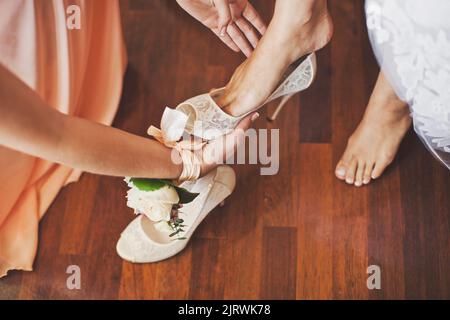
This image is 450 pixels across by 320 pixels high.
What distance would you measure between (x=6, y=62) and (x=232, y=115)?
1.37 feet

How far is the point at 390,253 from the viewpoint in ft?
3.71

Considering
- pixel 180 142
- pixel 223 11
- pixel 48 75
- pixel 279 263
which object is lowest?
pixel 279 263

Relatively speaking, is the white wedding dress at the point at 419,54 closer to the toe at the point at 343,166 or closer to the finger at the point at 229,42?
the toe at the point at 343,166

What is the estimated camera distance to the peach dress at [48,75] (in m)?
0.94

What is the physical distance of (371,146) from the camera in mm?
1172

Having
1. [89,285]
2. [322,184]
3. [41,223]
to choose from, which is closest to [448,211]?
[322,184]

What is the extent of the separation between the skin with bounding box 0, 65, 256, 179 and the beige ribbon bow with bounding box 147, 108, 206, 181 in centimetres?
2

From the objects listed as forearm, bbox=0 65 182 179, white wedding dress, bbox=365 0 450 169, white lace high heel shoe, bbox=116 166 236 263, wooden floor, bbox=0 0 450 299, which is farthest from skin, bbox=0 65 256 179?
white wedding dress, bbox=365 0 450 169

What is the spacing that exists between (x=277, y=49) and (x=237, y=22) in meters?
0.23

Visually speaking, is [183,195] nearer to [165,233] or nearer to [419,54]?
[165,233]

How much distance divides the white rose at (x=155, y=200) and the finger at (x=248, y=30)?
434 millimetres

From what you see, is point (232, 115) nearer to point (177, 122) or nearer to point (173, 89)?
point (177, 122)

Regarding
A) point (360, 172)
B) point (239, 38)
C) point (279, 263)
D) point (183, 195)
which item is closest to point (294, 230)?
point (279, 263)

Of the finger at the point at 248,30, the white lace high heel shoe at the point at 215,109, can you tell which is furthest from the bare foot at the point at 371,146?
the finger at the point at 248,30
